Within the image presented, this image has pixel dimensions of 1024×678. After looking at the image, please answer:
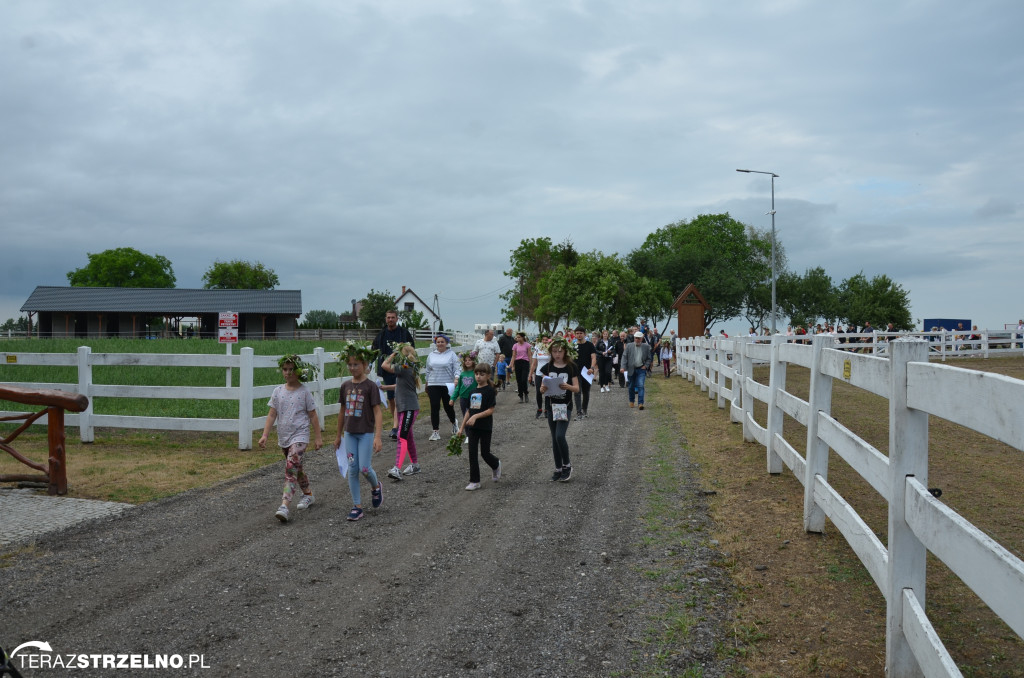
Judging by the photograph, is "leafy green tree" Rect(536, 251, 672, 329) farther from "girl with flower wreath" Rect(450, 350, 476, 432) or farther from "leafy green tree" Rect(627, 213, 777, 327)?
"girl with flower wreath" Rect(450, 350, 476, 432)

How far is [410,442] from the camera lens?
9.41 metres

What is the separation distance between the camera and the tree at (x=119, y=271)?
10612cm

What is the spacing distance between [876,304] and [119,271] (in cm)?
9345

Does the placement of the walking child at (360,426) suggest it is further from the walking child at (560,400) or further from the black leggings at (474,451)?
the walking child at (560,400)

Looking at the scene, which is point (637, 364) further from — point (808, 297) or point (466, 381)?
point (808, 297)

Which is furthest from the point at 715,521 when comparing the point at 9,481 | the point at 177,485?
the point at 9,481

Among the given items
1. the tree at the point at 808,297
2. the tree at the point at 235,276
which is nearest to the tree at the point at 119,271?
the tree at the point at 235,276

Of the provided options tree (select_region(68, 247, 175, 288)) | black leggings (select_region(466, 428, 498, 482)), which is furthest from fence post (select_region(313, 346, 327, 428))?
tree (select_region(68, 247, 175, 288))

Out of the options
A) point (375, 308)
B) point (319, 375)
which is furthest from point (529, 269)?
point (319, 375)

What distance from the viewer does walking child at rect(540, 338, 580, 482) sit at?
872 cm

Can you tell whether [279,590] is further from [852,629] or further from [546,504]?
[852,629]

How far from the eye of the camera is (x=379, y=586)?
5.18m

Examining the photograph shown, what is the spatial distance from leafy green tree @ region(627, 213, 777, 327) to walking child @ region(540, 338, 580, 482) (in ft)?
219

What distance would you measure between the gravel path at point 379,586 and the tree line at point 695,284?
59949 mm
